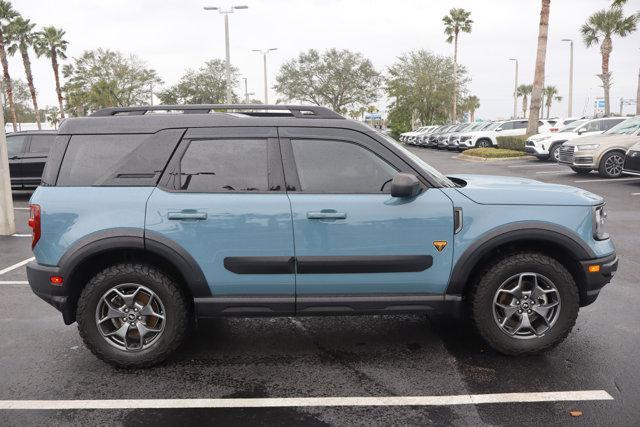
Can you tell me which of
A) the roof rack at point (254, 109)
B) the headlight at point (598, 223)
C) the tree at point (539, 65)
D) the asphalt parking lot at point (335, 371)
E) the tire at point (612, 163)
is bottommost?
the asphalt parking lot at point (335, 371)

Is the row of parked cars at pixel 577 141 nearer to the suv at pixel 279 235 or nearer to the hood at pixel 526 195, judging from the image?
the hood at pixel 526 195

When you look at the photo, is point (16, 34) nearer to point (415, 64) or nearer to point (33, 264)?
point (415, 64)

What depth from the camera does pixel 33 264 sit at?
13.1 ft

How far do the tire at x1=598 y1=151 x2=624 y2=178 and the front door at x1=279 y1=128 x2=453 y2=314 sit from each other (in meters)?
13.4

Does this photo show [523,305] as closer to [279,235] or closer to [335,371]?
[335,371]

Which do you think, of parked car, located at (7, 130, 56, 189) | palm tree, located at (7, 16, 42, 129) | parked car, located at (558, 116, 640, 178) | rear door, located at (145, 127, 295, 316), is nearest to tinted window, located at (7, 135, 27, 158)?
parked car, located at (7, 130, 56, 189)

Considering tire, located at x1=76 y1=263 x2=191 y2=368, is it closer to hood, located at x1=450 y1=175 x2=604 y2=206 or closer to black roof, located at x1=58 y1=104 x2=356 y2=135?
black roof, located at x1=58 y1=104 x2=356 y2=135

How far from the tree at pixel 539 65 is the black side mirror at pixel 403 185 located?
2303 cm

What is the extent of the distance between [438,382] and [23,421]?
2.59 m

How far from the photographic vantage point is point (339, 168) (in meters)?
3.95

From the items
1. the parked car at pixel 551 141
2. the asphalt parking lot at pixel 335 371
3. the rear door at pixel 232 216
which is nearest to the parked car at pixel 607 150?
the parked car at pixel 551 141

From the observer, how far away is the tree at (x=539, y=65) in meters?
23.4

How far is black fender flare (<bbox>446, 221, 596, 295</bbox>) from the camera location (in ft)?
12.6

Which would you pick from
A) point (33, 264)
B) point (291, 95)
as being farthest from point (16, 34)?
point (33, 264)
